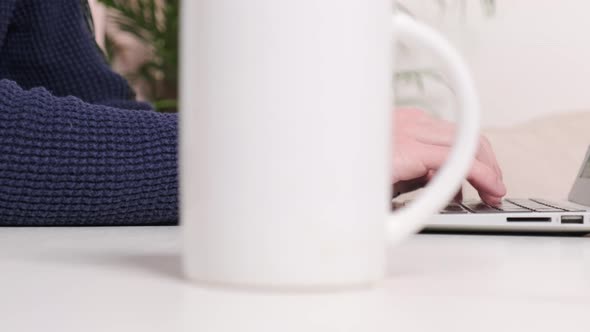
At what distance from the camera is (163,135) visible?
0.69 meters

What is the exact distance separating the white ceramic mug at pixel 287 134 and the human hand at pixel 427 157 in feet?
1.26

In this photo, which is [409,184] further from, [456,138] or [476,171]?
[456,138]

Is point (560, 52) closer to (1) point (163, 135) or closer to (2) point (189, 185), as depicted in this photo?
(1) point (163, 135)

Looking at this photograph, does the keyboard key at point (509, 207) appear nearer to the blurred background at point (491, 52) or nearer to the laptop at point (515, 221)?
the laptop at point (515, 221)

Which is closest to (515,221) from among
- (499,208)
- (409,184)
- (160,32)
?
(499,208)

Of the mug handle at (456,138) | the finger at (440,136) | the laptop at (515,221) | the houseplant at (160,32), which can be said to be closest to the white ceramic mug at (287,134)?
the mug handle at (456,138)

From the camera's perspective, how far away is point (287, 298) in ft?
0.92

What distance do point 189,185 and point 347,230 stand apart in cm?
6

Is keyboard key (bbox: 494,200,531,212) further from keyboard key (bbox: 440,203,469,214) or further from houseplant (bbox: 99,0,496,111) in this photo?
houseplant (bbox: 99,0,496,111)

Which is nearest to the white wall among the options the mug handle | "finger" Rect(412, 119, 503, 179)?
"finger" Rect(412, 119, 503, 179)

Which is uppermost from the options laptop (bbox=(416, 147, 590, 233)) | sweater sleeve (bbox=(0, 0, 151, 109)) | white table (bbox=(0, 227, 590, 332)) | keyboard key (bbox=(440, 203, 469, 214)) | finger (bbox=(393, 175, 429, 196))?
sweater sleeve (bbox=(0, 0, 151, 109))

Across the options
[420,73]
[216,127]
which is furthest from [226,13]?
[420,73]

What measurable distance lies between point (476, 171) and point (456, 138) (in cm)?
37

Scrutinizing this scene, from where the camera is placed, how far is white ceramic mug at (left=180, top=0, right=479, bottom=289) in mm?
281
